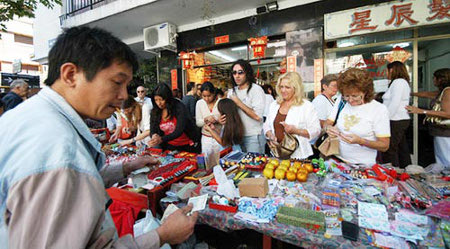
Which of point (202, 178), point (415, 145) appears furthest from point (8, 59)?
point (415, 145)

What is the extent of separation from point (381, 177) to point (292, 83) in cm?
129

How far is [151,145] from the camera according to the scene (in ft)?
9.87

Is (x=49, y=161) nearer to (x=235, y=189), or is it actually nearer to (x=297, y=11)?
(x=235, y=189)

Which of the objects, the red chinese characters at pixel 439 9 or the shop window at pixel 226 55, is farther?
the shop window at pixel 226 55

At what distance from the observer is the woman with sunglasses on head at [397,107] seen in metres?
3.48

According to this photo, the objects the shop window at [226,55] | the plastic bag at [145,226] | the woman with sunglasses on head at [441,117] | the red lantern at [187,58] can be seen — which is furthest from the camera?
the shop window at [226,55]

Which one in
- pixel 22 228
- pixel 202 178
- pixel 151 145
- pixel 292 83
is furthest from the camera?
pixel 151 145

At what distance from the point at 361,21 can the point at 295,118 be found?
3.34 meters

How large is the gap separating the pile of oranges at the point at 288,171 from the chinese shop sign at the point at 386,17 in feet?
12.6

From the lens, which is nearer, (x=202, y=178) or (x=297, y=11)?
(x=202, y=178)

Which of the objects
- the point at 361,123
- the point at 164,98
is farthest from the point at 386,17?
the point at 164,98

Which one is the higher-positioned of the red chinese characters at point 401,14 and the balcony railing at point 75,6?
the balcony railing at point 75,6

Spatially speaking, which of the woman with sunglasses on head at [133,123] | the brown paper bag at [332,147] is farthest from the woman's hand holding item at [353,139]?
A: the woman with sunglasses on head at [133,123]

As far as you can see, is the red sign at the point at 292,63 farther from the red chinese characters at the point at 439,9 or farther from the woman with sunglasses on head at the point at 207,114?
the woman with sunglasses on head at the point at 207,114
